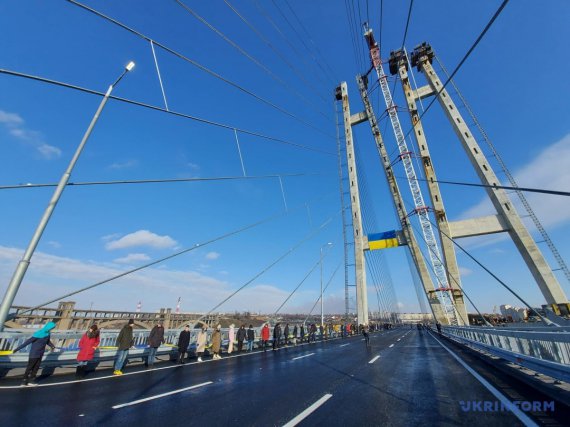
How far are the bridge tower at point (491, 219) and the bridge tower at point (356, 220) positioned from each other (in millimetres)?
10983

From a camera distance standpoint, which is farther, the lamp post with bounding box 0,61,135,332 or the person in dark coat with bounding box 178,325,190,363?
the person in dark coat with bounding box 178,325,190,363

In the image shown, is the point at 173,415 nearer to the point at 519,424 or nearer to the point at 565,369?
the point at 519,424

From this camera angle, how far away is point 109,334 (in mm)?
13742

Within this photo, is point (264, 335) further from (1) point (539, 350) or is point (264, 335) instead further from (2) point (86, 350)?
(1) point (539, 350)

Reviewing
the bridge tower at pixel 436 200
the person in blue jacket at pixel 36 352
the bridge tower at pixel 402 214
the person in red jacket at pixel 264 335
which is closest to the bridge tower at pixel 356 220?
the bridge tower at pixel 402 214

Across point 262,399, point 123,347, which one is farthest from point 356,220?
point 262,399

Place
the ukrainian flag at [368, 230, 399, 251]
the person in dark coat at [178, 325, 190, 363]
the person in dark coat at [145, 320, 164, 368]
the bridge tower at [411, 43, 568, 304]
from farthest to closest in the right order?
the ukrainian flag at [368, 230, 399, 251]
the bridge tower at [411, 43, 568, 304]
the person in dark coat at [178, 325, 190, 363]
the person in dark coat at [145, 320, 164, 368]

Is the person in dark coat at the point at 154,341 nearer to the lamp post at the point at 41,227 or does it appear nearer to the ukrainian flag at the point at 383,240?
the lamp post at the point at 41,227

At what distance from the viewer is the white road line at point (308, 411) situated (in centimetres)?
477

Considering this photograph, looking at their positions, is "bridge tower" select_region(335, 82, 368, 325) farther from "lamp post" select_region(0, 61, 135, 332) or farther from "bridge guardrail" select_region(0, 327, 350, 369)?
"lamp post" select_region(0, 61, 135, 332)

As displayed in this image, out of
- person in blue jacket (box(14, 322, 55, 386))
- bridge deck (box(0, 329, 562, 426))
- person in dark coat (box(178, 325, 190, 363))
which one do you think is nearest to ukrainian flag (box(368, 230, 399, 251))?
bridge deck (box(0, 329, 562, 426))

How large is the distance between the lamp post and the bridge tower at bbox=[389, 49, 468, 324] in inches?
1039

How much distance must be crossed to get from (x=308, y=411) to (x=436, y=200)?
32834 millimetres

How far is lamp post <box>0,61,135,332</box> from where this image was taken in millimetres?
4582
